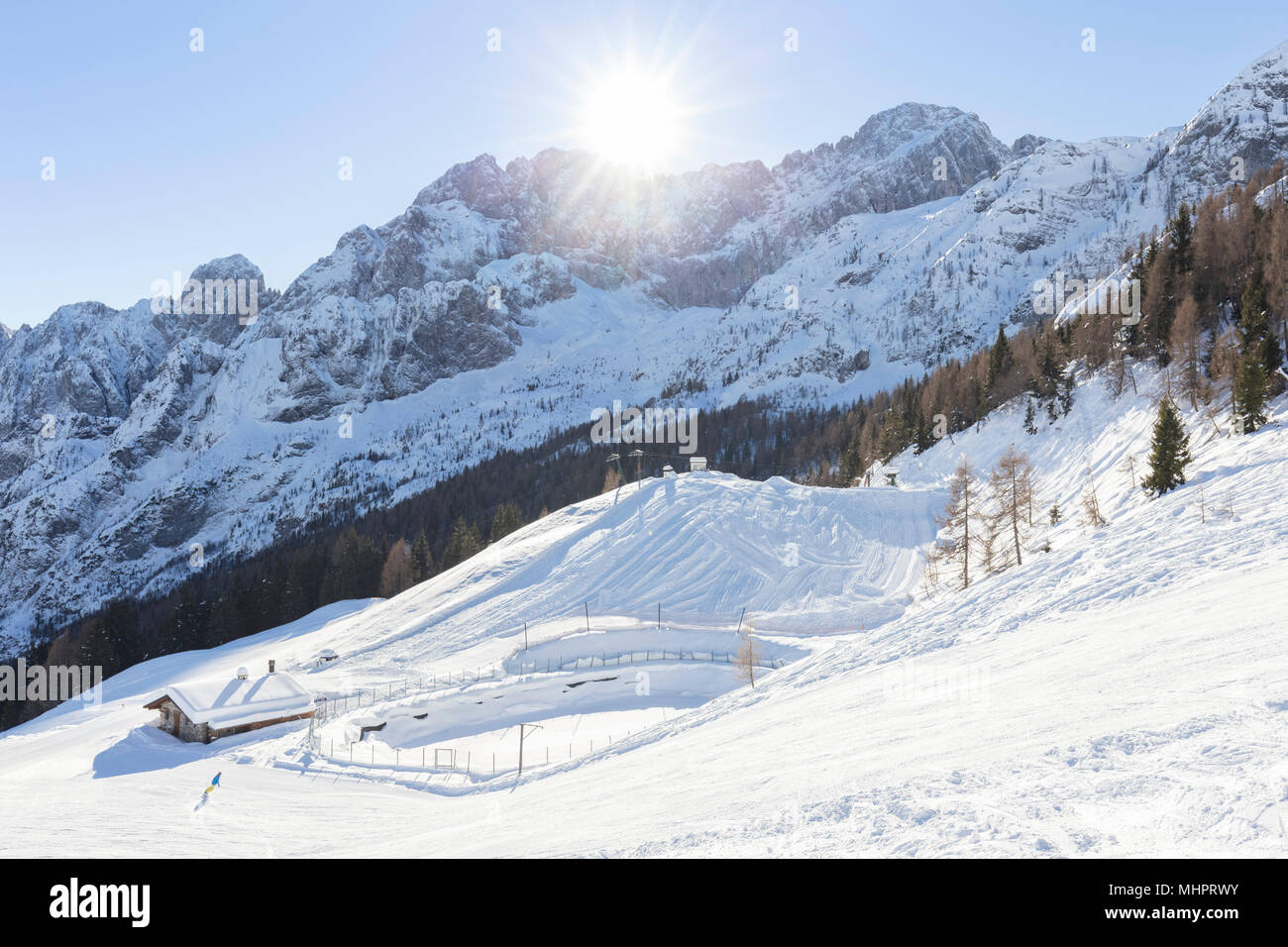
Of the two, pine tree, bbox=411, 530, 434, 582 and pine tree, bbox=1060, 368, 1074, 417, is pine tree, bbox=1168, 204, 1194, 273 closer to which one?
pine tree, bbox=1060, 368, 1074, 417

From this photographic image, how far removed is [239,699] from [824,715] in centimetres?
4201

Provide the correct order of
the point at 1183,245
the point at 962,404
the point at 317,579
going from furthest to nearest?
the point at 317,579
the point at 962,404
the point at 1183,245

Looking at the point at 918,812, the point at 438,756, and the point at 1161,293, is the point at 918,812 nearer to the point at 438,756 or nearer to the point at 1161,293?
the point at 438,756

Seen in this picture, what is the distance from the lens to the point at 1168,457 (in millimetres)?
33469

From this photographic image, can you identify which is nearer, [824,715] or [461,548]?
[824,715]

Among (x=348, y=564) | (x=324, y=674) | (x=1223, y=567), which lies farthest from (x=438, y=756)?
(x=348, y=564)

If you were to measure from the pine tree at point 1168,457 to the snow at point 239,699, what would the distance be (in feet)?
169

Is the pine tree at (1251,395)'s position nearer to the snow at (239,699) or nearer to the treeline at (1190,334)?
the treeline at (1190,334)

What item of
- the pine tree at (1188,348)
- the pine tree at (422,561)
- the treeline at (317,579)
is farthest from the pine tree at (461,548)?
the pine tree at (1188,348)

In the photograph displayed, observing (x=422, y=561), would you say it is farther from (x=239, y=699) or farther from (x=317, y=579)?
(x=239, y=699)


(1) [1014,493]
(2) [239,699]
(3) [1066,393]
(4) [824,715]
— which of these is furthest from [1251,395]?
(2) [239,699]

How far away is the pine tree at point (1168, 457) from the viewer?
3331 cm

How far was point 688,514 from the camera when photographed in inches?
2776
